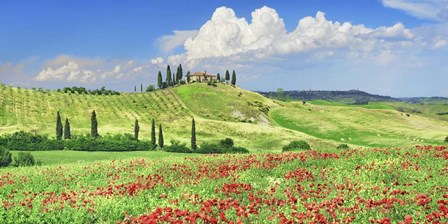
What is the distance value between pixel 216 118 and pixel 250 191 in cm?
13219

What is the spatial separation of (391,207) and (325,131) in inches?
4891

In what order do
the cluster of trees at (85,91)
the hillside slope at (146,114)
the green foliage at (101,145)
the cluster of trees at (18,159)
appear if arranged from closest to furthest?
1. the cluster of trees at (18,159)
2. the green foliage at (101,145)
3. the hillside slope at (146,114)
4. the cluster of trees at (85,91)

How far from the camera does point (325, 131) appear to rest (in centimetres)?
13062

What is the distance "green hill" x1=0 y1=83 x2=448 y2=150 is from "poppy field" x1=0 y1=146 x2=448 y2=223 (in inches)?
2949

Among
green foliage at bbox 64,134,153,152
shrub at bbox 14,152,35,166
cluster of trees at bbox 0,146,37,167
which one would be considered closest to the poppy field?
shrub at bbox 14,152,35,166

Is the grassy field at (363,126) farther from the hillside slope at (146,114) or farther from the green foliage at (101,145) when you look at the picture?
the green foliage at (101,145)

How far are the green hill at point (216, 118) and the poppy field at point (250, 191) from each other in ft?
246

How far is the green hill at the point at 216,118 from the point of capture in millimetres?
109812

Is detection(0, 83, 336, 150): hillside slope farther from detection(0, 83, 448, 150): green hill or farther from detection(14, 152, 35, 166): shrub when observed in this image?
detection(14, 152, 35, 166): shrub

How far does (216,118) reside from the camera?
14550cm

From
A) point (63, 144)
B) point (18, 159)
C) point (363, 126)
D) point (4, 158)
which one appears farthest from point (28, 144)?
point (363, 126)

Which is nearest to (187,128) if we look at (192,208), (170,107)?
(170,107)

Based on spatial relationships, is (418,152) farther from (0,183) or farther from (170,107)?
(170,107)

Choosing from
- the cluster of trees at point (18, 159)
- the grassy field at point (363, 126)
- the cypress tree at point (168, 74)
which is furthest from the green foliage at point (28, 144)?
the cypress tree at point (168, 74)
